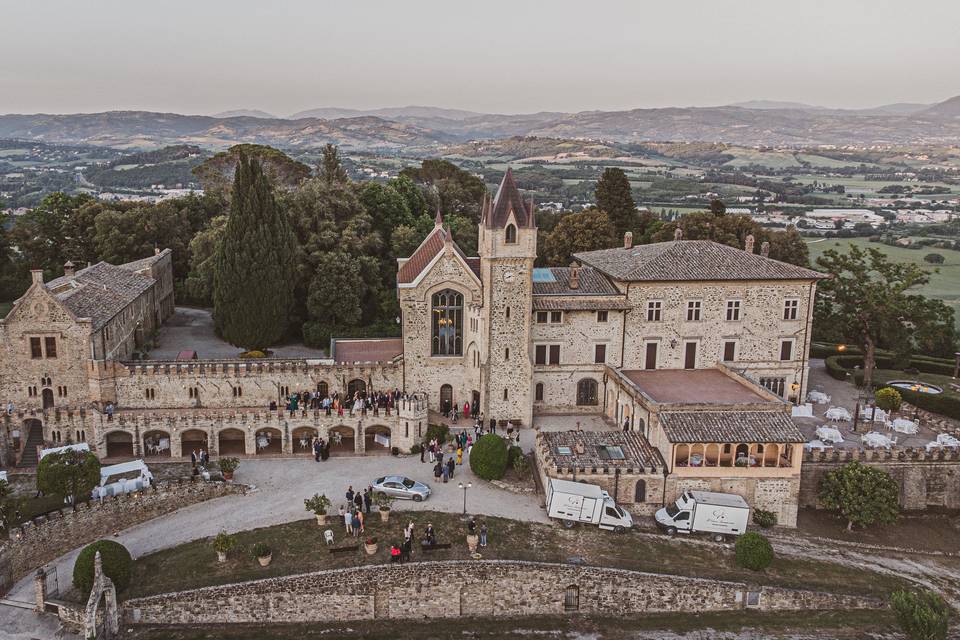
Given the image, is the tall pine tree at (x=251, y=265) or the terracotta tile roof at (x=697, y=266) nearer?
the terracotta tile roof at (x=697, y=266)

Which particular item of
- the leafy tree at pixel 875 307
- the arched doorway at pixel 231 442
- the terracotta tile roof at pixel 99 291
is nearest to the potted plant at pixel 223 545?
the arched doorway at pixel 231 442

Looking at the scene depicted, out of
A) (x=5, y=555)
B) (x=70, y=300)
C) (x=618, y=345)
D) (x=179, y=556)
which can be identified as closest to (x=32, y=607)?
(x=5, y=555)

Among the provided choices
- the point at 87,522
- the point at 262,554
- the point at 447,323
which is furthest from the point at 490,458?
the point at 87,522

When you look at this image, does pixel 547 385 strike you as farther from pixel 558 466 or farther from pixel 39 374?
pixel 39 374

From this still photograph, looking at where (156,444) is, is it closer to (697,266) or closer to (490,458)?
(490,458)

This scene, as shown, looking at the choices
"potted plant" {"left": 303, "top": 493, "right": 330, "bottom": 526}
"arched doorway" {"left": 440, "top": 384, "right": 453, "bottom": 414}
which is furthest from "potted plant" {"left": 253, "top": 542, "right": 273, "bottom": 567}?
"arched doorway" {"left": 440, "top": 384, "right": 453, "bottom": 414}

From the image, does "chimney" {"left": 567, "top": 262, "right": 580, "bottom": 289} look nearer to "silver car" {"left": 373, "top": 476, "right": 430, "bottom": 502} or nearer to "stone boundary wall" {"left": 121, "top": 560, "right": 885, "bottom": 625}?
"silver car" {"left": 373, "top": 476, "right": 430, "bottom": 502}

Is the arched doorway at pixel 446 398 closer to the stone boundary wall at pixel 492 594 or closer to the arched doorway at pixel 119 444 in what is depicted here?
the stone boundary wall at pixel 492 594
